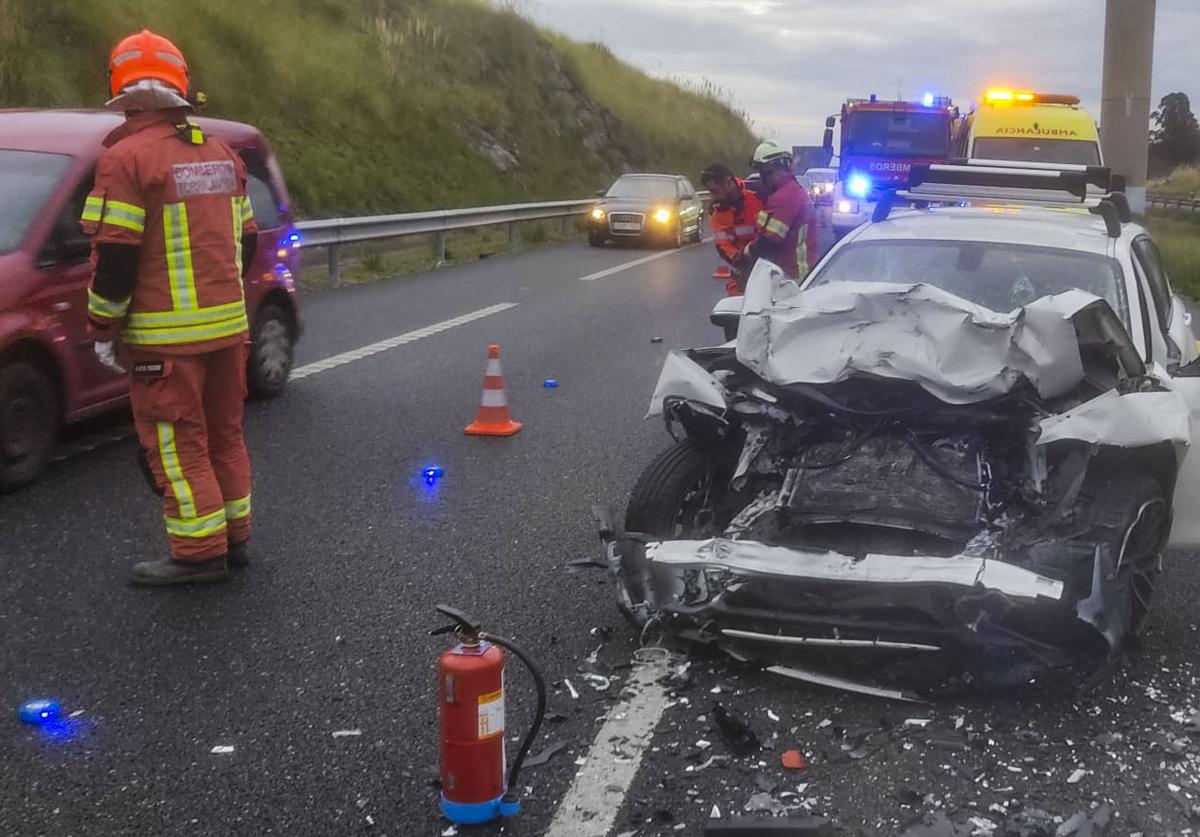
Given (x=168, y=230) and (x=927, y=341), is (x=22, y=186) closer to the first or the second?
(x=168, y=230)

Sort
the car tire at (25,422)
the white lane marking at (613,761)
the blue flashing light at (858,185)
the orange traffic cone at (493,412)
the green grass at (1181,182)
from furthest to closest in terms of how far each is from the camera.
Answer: the green grass at (1181,182)
the blue flashing light at (858,185)
the orange traffic cone at (493,412)
the car tire at (25,422)
the white lane marking at (613,761)

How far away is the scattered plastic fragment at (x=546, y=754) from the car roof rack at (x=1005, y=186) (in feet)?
12.3

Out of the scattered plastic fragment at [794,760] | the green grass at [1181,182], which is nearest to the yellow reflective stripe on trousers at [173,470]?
the scattered plastic fragment at [794,760]

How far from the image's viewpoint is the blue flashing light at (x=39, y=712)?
3994mm

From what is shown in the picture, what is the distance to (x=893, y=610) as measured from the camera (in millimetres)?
4102

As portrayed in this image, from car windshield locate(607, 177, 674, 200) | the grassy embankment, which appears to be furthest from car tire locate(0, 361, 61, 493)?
car windshield locate(607, 177, 674, 200)

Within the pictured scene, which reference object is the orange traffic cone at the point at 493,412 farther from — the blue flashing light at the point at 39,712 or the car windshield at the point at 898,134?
the car windshield at the point at 898,134

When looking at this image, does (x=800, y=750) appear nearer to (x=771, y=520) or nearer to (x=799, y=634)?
(x=799, y=634)

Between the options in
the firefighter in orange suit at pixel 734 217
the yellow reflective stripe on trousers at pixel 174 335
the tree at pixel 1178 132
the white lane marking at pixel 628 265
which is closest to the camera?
the yellow reflective stripe on trousers at pixel 174 335

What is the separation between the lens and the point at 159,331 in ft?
17.0

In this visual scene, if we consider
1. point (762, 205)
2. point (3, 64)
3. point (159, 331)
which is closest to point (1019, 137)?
point (762, 205)

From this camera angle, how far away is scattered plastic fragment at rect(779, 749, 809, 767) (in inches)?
148

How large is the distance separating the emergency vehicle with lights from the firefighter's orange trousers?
17.4m

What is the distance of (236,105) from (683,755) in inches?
978
